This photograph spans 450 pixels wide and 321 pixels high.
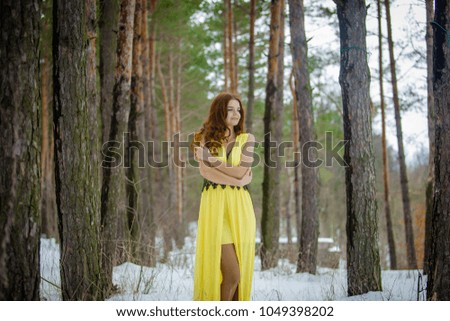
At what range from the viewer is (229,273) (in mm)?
3307

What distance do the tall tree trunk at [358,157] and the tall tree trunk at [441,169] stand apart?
999 millimetres

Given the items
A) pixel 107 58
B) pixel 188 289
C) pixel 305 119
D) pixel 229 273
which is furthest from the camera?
pixel 305 119

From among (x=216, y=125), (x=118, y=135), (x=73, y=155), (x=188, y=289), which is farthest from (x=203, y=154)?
(x=118, y=135)

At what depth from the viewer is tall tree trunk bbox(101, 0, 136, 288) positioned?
5.49 meters

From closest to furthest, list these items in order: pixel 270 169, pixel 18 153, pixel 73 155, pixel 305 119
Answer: pixel 18 153
pixel 73 155
pixel 305 119
pixel 270 169

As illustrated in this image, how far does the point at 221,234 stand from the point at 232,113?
0.97 metres

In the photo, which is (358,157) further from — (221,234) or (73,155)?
(73,155)

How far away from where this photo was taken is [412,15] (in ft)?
28.6

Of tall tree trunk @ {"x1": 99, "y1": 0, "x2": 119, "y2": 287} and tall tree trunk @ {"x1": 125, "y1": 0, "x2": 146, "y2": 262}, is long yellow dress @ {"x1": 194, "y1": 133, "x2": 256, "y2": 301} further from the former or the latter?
tall tree trunk @ {"x1": 99, "y1": 0, "x2": 119, "y2": 287}

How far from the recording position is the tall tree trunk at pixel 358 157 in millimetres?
4402

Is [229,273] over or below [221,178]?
below

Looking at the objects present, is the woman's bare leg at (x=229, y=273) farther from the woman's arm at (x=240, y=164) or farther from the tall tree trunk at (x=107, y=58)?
the tall tree trunk at (x=107, y=58)

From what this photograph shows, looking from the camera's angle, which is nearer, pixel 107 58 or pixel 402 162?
pixel 107 58

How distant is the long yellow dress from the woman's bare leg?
36mm
